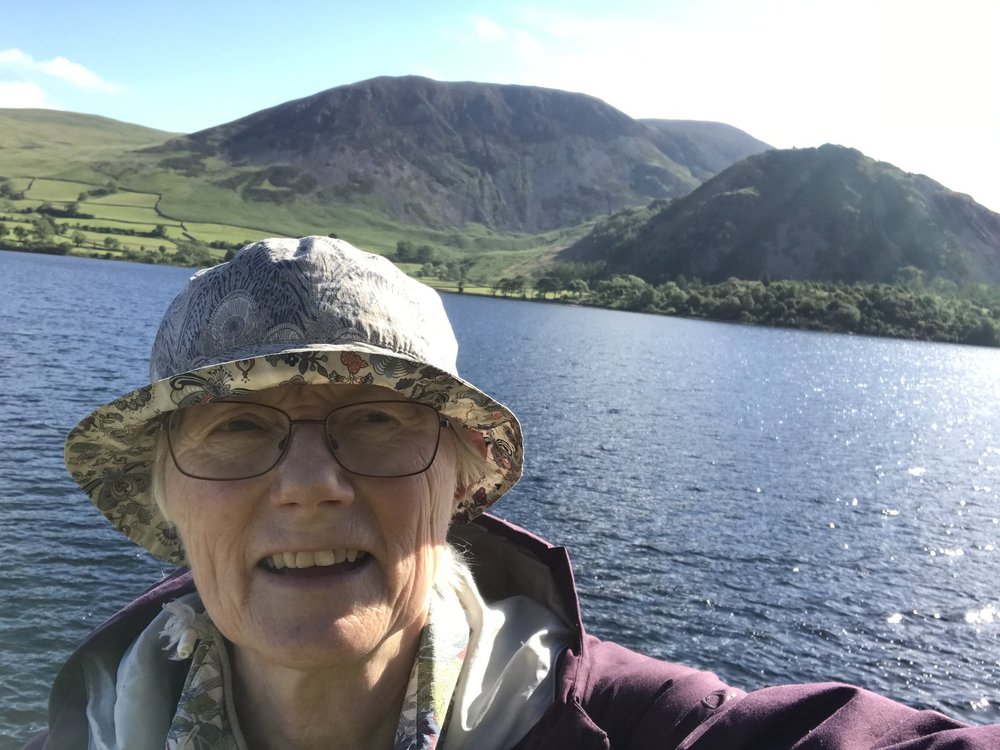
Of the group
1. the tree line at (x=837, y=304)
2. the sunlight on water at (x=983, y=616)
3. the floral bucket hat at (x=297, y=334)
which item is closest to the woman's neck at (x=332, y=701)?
the floral bucket hat at (x=297, y=334)

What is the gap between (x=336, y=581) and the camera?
2.32m

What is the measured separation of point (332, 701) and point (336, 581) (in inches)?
20.5

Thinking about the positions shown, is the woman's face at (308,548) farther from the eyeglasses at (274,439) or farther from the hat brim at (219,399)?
the hat brim at (219,399)

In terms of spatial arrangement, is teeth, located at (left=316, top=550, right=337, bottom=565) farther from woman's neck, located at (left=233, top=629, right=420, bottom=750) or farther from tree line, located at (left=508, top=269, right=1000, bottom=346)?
tree line, located at (left=508, top=269, right=1000, bottom=346)

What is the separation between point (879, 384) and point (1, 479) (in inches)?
3186

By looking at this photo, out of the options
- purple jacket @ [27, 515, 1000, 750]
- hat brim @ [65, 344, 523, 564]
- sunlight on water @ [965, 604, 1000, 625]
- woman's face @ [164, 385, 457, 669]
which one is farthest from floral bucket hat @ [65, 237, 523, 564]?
sunlight on water @ [965, 604, 1000, 625]

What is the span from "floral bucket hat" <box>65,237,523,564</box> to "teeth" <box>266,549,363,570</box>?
0.50 m

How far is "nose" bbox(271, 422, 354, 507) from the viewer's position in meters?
2.27

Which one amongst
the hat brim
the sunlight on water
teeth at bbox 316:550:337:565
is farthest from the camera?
the sunlight on water

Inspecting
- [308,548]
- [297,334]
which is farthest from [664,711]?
[297,334]

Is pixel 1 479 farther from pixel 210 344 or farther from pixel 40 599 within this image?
pixel 210 344

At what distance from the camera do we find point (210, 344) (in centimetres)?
226

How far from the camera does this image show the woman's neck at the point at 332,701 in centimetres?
254

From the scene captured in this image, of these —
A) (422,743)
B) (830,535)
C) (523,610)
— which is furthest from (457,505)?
(830,535)
